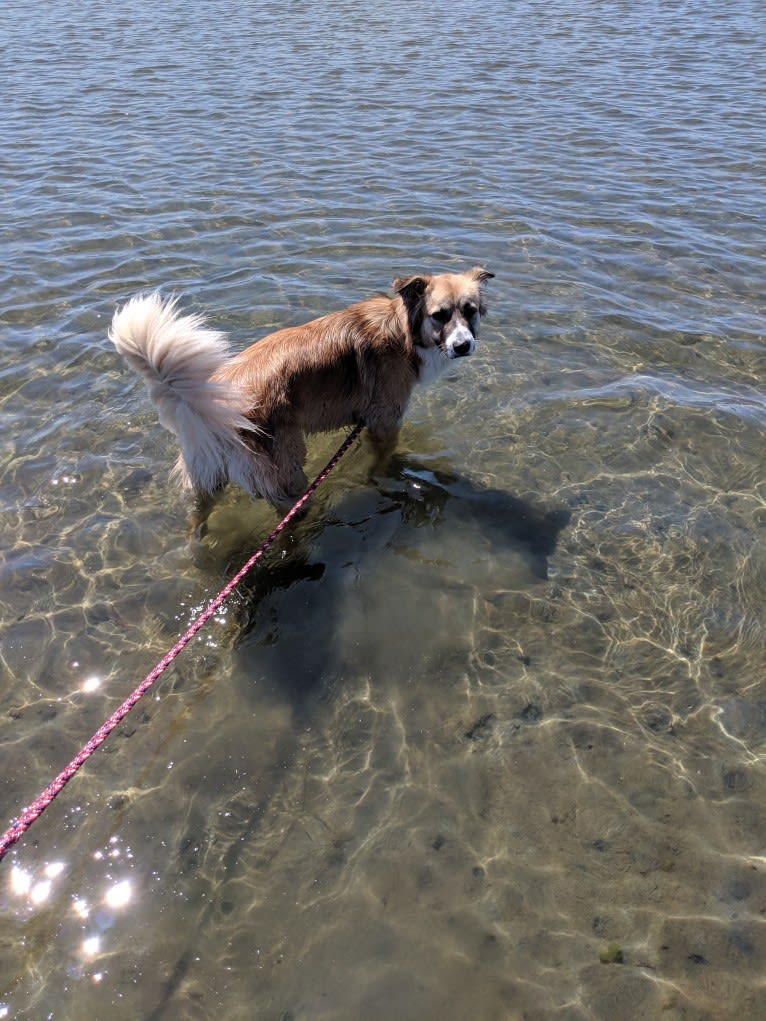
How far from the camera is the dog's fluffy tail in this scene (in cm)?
445

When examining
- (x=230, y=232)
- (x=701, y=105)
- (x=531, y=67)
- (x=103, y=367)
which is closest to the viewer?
(x=103, y=367)

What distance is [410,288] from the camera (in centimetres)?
580

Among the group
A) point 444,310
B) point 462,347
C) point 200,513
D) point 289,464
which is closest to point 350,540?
point 289,464

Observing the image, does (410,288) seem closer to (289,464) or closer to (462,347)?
(462,347)

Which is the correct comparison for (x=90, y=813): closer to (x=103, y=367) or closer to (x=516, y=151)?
(x=103, y=367)

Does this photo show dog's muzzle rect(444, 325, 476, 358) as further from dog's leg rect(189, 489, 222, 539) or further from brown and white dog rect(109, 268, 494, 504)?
dog's leg rect(189, 489, 222, 539)

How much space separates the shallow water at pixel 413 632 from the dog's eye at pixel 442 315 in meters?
1.53

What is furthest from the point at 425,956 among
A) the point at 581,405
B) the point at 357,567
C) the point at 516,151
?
the point at 516,151

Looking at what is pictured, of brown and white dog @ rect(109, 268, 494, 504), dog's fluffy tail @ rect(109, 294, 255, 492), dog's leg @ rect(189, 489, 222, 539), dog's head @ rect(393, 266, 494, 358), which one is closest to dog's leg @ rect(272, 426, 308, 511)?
brown and white dog @ rect(109, 268, 494, 504)

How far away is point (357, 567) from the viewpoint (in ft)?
18.9

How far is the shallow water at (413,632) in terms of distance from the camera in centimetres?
352

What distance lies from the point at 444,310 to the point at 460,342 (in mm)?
368

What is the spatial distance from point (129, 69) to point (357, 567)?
59.9ft

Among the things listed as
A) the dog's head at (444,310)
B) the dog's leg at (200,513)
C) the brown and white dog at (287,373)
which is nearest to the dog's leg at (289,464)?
the brown and white dog at (287,373)
